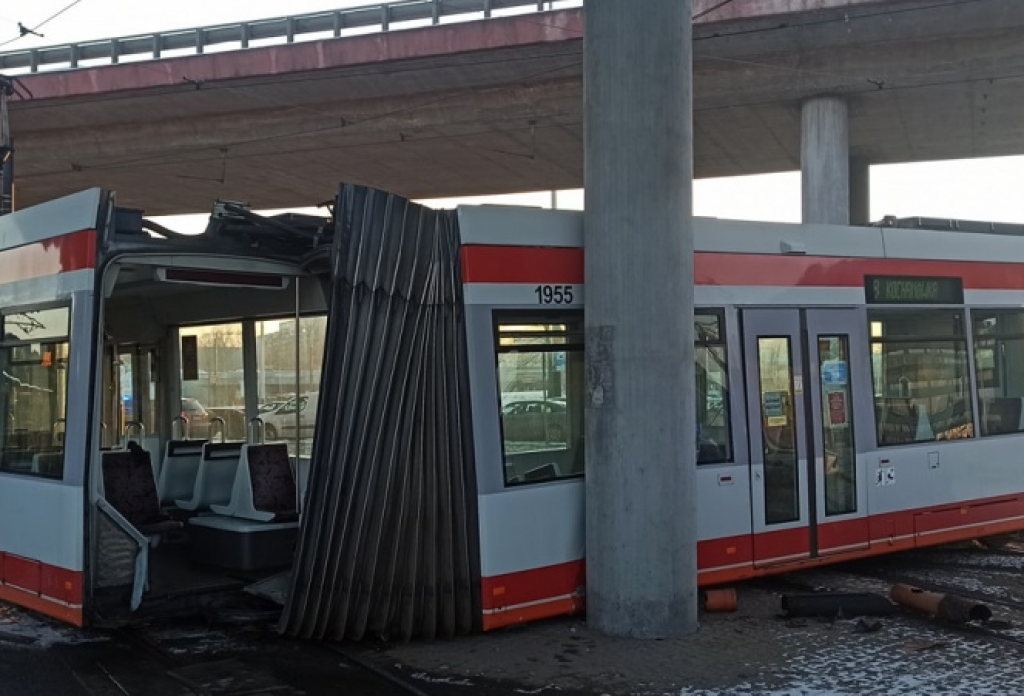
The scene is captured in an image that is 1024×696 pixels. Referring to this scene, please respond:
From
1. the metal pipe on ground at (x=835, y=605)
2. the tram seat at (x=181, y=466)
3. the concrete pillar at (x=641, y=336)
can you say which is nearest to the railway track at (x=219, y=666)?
the concrete pillar at (x=641, y=336)

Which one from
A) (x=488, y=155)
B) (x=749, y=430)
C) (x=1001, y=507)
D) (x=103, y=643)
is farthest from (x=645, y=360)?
(x=488, y=155)

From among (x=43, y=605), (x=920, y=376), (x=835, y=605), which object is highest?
(x=920, y=376)

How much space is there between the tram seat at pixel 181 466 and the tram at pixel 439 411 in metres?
0.05

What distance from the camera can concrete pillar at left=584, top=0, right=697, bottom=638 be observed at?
7250 millimetres

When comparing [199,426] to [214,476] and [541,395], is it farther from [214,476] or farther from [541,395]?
[541,395]

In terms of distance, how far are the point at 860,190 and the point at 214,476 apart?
21.6 m

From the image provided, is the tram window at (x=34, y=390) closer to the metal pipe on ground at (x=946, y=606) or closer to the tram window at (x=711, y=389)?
the tram window at (x=711, y=389)

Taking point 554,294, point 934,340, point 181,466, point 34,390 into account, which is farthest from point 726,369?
point 181,466

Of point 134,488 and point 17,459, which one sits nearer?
point 17,459

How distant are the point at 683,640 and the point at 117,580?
3939 millimetres

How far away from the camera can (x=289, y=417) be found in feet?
30.8

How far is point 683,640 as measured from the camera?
7.23 metres

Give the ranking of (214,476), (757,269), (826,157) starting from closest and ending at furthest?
(757,269)
(214,476)
(826,157)

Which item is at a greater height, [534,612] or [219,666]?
[534,612]
